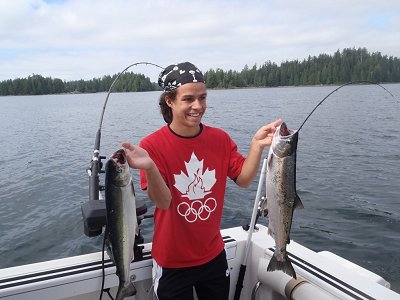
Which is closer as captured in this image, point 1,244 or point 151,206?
point 1,244

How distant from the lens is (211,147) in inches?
127

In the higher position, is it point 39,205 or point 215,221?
point 215,221

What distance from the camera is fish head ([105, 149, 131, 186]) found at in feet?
7.76

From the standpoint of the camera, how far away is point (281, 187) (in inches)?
114

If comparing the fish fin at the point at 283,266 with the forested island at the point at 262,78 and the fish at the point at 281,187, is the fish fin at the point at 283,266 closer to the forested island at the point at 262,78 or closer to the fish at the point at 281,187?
the fish at the point at 281,187

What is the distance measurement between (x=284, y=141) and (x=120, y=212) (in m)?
1.28

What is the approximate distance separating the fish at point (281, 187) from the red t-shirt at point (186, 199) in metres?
0.49

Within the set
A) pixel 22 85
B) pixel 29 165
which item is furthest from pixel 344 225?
pixel 22 85

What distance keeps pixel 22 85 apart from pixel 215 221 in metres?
117

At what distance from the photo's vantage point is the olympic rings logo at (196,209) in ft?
10.0

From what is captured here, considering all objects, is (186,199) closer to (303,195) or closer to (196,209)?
(196,209)

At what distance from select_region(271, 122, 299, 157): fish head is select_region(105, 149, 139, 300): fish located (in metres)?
1.10

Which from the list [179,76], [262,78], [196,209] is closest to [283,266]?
[196,209]

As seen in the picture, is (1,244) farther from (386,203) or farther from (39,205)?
(386,203)
